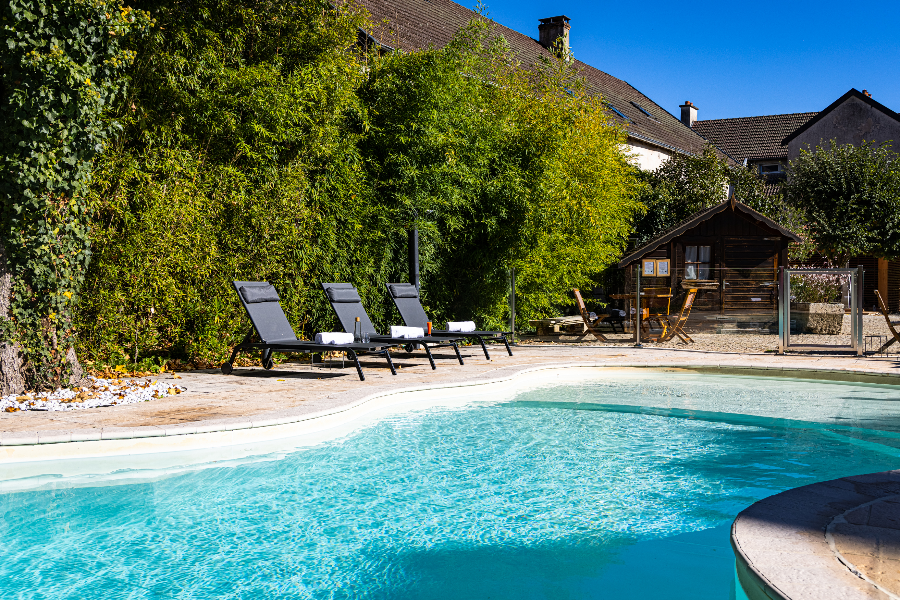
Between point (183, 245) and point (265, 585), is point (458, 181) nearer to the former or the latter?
point (183, 245)

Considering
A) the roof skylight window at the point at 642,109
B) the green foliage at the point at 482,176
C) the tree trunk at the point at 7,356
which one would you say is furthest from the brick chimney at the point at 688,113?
the tree trunk at the point at 7,356

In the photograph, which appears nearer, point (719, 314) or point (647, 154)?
point (719, 314)

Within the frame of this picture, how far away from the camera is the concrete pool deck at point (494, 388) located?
7.80 ft

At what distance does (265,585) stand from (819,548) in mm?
2291

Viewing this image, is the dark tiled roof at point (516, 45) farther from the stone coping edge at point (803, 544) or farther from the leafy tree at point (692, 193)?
the stone coping edge at point (803, 544)

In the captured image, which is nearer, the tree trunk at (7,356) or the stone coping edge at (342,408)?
the stone coping edge at (342,408)

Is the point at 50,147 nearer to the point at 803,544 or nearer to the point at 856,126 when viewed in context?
the point at 803,544

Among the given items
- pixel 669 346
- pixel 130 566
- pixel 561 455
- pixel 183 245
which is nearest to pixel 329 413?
pixel 561 455

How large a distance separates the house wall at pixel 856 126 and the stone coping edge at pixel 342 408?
908 inches

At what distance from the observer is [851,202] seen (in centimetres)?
2117

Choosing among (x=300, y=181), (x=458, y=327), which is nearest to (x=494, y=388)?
(x=458, y=327)

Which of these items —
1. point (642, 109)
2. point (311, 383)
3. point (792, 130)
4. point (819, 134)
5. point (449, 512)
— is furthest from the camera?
point (792, 130)

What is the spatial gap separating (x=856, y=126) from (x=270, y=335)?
2941 cm

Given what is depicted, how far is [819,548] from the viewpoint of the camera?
248 cm
